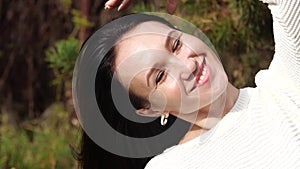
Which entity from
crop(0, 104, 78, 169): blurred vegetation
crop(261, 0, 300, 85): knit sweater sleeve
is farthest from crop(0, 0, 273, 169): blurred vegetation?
crop(261, 0, 300, 85): knit sweater sleeve

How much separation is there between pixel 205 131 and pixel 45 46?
8.27 ft

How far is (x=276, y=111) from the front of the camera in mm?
1662

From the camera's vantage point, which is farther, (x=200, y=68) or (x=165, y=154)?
(x=165, y=154)

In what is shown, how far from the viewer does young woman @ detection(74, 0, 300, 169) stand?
1.65 m

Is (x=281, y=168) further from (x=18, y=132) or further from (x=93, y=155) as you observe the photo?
(x=18, y=132)


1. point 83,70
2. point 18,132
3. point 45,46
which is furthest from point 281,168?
point 45,46

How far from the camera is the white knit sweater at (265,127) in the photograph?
1463mm

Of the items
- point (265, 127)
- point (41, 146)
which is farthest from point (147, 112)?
point (41, 146)

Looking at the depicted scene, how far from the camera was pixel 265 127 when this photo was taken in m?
1.69

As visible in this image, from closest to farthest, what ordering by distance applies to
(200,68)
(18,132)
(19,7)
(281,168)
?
(281,168) < (200,68) < (18,132) < (19,7)

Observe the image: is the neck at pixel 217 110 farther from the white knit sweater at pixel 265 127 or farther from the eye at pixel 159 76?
the eye at pixel 159 76

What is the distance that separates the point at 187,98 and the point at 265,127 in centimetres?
21

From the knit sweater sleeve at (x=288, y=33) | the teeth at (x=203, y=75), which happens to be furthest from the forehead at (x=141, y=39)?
the knit sweater sleeve at (x=288, y=33)

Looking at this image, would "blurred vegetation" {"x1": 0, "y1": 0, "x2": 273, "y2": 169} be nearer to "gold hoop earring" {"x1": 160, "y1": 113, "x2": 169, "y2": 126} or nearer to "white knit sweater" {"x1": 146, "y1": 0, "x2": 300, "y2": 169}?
"gold hoop earring" {"x1": 160, "y1": 113, "x2": 169, "y2": 126}
